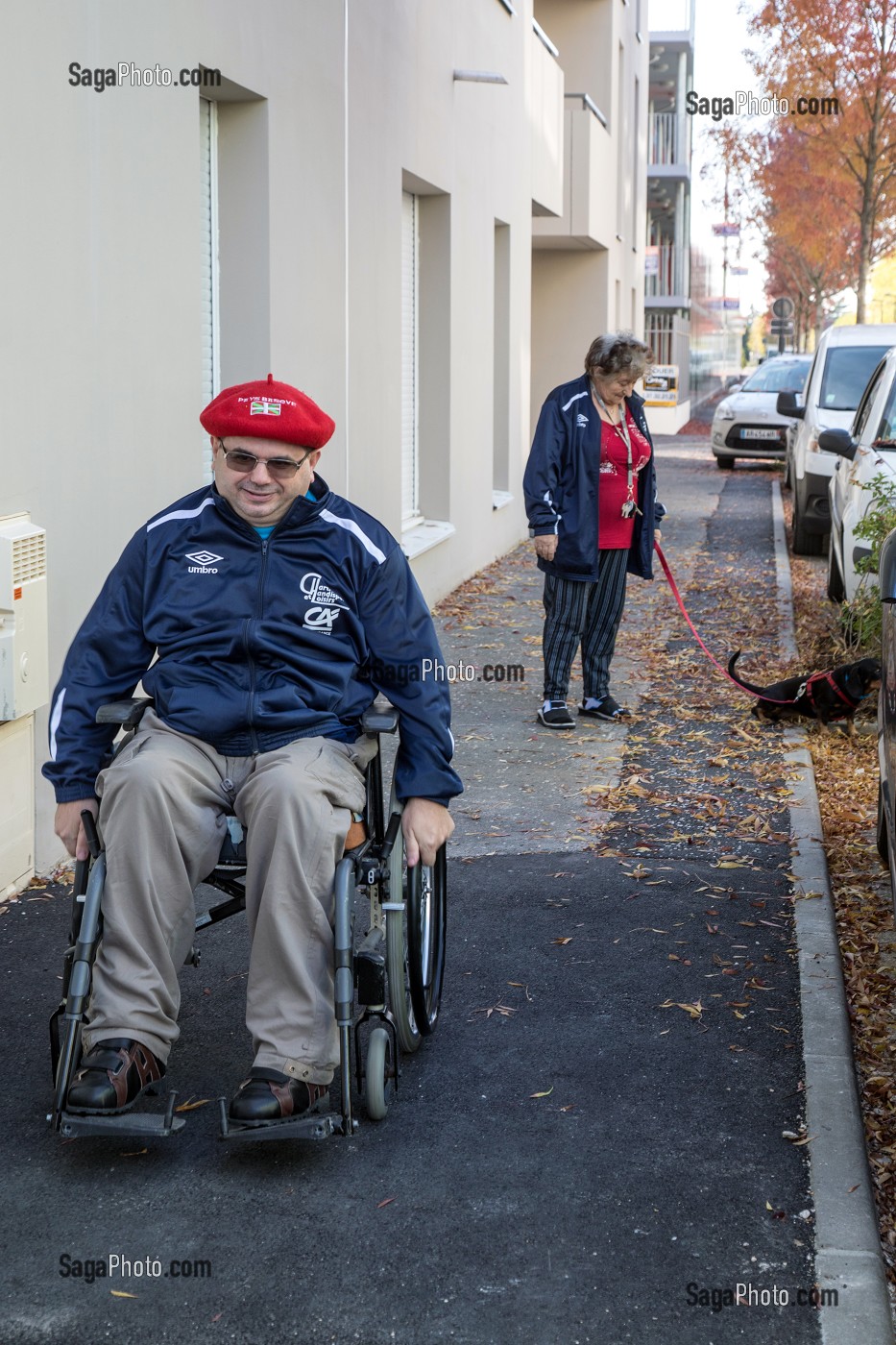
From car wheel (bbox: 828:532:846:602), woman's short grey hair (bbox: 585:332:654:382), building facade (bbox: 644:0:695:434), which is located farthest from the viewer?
building facade (bbox: 644:0:695:434)

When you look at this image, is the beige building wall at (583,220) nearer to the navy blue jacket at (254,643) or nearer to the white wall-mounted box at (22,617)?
the white wall-mounted box at (22,617)

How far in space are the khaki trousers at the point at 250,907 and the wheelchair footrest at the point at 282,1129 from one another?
5.0 inches

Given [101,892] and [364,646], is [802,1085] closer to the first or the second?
[364,646]

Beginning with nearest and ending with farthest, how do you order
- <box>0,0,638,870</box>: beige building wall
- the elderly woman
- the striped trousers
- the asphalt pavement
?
1. the asphalt pavement
2. <box>0,0,638,870</box>: beige building wall
3. the elderly woman
4. the striped trousers

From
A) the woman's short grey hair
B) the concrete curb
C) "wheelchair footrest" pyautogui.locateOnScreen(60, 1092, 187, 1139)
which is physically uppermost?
the woman's short grey hair

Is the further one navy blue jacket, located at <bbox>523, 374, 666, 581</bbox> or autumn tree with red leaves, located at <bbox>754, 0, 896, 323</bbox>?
autumn tree with red leaves, located at <bbox>754, 0, 896, 323</bbox>

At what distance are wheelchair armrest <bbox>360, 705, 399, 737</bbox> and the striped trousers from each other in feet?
13.7

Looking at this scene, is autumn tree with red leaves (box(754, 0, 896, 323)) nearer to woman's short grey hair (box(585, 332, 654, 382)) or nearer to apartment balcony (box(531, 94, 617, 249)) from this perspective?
apartment balcony (box(531, 94, 617, 249))

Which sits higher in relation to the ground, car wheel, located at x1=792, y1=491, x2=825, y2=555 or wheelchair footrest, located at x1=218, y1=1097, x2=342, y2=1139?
car wheel, located at x1=792, y1=491, x2=825, y2=555

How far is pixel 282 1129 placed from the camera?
3.46 meters

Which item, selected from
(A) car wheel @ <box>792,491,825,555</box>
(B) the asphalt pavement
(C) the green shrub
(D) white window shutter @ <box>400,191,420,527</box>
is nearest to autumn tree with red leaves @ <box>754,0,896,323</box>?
(A) car wheel @ <box>792,491,825,555</box>

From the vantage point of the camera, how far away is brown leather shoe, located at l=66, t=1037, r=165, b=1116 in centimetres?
342

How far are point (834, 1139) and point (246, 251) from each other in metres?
5.37

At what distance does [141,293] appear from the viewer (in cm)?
622
